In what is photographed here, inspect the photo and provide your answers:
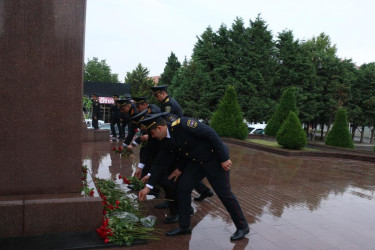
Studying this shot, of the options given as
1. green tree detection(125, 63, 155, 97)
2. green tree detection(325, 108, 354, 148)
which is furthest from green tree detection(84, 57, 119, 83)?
green tree detection(325, 108, 354, 148)

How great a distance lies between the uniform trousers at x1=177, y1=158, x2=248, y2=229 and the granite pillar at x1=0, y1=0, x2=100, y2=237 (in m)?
0.92

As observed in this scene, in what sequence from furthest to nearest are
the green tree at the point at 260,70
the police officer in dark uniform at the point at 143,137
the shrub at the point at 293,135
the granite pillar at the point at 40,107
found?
the green tree at the point at 260,70, the shrub at the point at 293,135, the police officer in dark uniform at the point at 143,137, the granite pillar at the point at 40,107

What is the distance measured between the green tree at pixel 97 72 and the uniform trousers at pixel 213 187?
5597 centimetres

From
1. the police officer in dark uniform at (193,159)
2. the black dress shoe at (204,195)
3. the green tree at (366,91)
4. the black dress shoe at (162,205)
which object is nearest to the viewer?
the police officer in dark uniform at (193,159)

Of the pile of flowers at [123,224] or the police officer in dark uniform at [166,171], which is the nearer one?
the pile of flowers at [123,224]

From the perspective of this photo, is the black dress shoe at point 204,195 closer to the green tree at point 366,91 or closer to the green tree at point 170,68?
the green tree at point 366,91

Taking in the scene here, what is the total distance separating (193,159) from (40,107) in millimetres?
1700

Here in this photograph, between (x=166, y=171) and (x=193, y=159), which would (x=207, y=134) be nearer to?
(x=193, y=159)

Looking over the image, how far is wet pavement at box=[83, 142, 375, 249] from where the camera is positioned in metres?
3.72

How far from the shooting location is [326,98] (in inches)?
1125

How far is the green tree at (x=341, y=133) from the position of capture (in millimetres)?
14195

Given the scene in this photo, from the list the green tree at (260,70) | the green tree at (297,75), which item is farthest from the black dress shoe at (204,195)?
the green tree at (297,75)

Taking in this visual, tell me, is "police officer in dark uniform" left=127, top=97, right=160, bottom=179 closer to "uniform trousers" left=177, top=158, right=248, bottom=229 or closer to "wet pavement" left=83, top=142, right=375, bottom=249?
"wet pavement" left=83, top=142, right=375, bottom=249

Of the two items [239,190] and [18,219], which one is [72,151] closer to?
[18,219]
